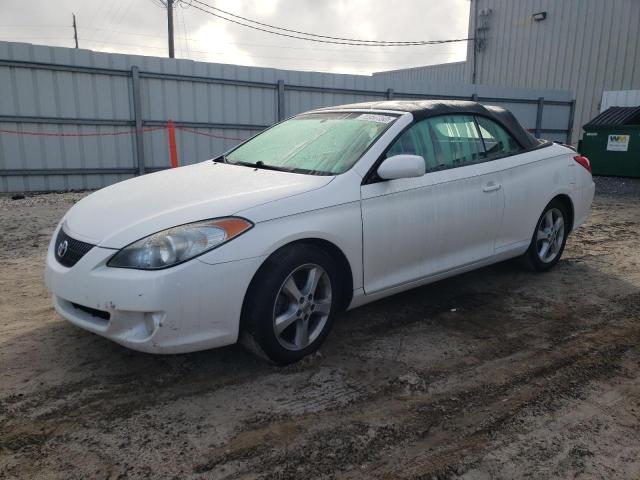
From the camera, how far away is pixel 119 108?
1024 centimetres

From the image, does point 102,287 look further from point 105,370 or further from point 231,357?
point 231,357

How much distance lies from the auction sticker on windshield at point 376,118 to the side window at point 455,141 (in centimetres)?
35

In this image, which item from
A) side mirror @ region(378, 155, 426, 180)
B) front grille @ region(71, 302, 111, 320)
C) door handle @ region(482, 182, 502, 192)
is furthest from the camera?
door handle @ region(482, 182, 502, 192)

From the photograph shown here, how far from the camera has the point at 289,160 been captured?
A: 364 centimetres

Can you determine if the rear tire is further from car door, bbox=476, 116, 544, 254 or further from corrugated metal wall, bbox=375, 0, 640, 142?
corrugated metal wall, bbox=375, 0, 640, 142

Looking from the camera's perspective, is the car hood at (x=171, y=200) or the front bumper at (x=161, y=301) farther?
the car hood at (x=171, y=200)

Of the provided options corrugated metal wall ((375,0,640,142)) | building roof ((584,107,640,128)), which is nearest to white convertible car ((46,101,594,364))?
building roof ((584,107,640,128))

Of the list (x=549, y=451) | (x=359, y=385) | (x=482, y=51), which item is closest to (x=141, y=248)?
(x=359, y=385)

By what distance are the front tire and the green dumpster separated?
11952 millimetres

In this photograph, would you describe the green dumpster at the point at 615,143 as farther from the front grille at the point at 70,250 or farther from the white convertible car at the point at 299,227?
the front grille at the point at 70,250

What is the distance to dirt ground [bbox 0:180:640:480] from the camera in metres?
2.21

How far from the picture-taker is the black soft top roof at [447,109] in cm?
386

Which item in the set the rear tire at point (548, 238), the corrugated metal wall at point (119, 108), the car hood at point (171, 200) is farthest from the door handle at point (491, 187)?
the corrugated metal wall at point (119, 108)

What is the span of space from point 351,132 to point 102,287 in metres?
1.95
